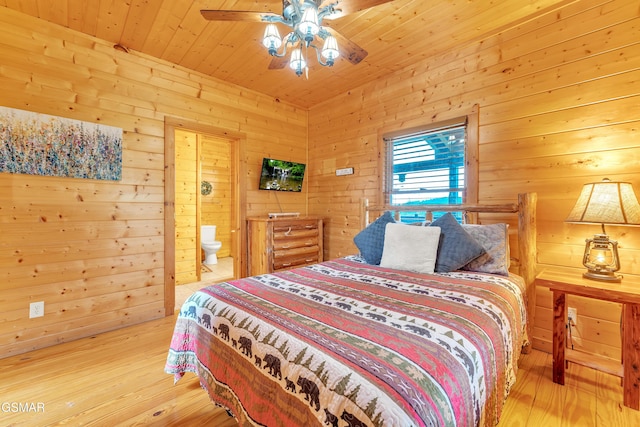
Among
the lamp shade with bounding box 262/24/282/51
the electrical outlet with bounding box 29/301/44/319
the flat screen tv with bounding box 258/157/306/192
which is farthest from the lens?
the flat screen tv with bounding box 258/157/306/192

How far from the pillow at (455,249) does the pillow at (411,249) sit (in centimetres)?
5

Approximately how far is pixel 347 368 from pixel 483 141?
2511 millimetres

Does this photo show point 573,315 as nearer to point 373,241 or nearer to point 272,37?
point 373,241

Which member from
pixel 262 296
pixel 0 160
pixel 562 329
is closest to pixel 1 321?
pixel 0 160

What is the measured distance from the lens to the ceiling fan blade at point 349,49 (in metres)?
1.87

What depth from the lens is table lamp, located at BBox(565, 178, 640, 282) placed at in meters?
1.62

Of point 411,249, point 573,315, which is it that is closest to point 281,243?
point 411,249

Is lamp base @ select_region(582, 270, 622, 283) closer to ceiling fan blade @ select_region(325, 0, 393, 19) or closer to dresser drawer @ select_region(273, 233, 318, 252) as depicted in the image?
ceiling fan blade @ select_region(325, 0, 393, 19)

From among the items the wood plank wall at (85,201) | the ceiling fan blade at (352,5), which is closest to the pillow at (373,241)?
the ceiling fan blade at (352,5)

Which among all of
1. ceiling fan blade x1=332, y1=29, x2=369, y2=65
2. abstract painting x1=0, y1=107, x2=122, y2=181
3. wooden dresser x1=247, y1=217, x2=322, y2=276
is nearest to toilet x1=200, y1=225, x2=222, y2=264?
wooden dresser x1=247, y1=217, x2=322, y2=276

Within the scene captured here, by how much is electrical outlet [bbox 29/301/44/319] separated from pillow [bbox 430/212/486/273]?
3.23 metres

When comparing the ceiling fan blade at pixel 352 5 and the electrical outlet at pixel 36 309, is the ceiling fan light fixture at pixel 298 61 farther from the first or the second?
the electrical outlet at pixel 36 309

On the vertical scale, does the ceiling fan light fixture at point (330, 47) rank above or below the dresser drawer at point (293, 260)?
above

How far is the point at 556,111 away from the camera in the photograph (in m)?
2.16
